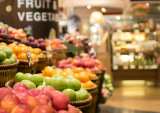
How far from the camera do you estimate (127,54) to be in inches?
574

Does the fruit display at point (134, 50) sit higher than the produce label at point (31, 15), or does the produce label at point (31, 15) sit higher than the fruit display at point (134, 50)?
the produce label at point (31, 15)

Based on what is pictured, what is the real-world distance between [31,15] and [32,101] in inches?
192

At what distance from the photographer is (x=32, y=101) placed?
1748 mm

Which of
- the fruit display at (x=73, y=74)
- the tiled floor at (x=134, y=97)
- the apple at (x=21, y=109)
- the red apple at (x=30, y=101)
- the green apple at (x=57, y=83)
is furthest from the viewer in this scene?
the tiled floor at (x=134, y=97)

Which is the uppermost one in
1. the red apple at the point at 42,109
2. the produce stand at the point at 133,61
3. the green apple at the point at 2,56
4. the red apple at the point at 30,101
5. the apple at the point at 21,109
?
the green apple at the point at 2,56

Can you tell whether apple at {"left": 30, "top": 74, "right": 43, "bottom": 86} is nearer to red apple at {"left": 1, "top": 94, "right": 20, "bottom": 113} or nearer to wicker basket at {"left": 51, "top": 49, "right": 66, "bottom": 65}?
red apple at {"left": 1, "top": 94, "right": 20, "bottom": 113}

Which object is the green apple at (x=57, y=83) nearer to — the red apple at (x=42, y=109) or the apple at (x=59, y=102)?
the apple at (x=59, y=102)

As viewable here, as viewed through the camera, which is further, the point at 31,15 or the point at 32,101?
the point at 31,15

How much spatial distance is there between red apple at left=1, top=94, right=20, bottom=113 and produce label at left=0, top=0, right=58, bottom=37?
4734 mm

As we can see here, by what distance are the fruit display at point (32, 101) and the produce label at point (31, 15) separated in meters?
4.46

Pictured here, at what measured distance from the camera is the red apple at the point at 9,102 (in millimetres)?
1666

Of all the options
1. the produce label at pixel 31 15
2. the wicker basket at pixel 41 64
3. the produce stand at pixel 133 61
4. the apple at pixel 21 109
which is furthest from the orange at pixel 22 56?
the produce stand at pixel 133 61

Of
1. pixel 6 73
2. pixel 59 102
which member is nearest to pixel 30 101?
pixel 59 102

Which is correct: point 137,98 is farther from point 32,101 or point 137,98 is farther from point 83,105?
point 32,101
